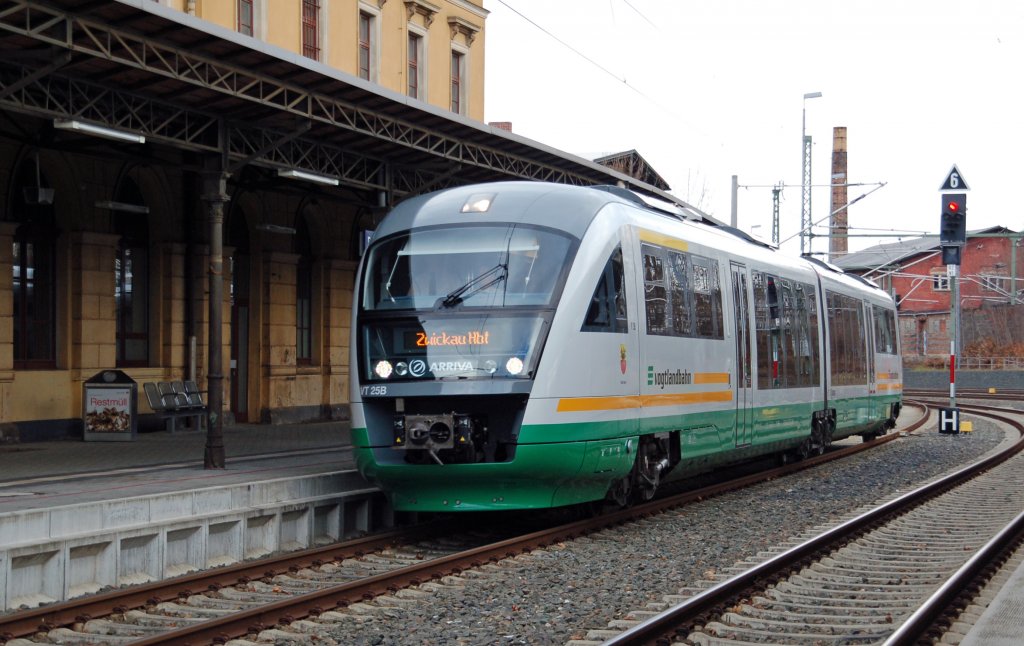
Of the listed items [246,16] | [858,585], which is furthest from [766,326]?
[246,16]

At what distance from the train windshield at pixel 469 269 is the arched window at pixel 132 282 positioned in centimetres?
992

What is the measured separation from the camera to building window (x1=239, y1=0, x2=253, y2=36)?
23031mm

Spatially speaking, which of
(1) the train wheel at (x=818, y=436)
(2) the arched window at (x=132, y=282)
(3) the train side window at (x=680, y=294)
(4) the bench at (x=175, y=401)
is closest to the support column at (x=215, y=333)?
(3) the train side window at (x=680, y=294)

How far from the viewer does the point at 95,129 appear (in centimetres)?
1315

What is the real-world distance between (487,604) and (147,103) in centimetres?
867

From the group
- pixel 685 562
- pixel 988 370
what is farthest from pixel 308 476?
pixel 988 370

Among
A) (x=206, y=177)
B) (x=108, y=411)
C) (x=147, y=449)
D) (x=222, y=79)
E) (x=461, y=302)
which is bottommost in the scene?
(x=147, y=449)

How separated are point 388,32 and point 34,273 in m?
Answer: 12.0

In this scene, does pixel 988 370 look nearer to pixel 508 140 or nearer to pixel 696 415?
pixel 508 140

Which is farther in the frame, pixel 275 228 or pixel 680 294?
pixel 275 228

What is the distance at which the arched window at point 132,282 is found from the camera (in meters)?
19.9

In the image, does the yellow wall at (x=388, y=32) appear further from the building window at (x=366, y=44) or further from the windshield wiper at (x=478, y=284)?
the windshield wiper at (x=478, y=284)

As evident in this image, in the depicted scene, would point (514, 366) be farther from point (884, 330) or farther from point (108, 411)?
point (884, 330)

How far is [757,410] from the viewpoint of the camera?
50.0 feet
